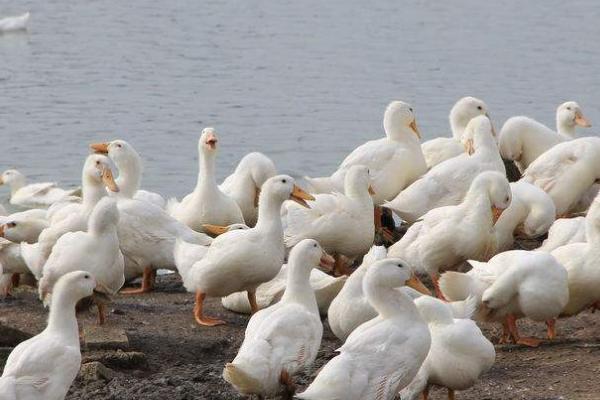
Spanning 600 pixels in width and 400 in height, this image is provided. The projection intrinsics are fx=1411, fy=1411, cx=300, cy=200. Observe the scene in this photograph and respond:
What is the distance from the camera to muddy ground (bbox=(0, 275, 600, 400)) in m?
8.27

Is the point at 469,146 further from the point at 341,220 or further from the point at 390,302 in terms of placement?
the point at 390,302

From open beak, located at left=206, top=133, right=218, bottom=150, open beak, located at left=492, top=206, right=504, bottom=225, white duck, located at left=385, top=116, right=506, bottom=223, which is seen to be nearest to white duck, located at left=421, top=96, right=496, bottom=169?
white duck, located at left=385, top=116, right=506, bottom=223

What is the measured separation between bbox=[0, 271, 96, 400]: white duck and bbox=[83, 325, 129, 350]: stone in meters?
0.93

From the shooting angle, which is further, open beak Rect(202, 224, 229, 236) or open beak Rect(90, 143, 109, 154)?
open beak Rect(90, 143, 109, 154)

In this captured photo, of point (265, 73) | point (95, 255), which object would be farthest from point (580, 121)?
point (265, 73)

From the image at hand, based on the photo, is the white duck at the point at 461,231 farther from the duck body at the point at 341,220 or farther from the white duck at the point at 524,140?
the white duck at the point at 524,140

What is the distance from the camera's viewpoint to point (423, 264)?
10750 mm

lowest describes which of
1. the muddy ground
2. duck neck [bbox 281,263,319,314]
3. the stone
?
the muddy ground

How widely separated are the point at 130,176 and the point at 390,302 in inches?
189

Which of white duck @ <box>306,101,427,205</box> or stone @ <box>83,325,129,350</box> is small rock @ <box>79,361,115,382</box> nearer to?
stone @ <box>83,325,129,350</box>

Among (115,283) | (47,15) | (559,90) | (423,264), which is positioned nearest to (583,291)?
(423,264)

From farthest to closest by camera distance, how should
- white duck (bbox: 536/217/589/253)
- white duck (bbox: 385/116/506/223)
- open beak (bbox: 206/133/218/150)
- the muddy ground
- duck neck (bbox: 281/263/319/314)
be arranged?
1. open beak (bbox: 206/133/218/150)
2. white duck (bbox: 385/116/506/223)
3. white duck (bbox: 536/217/589/253)
4. duck neck (bbox: 281/263/319/314)
5. the muddy ground

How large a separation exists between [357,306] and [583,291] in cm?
165

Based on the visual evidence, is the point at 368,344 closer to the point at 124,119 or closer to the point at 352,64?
the point at 124,119
